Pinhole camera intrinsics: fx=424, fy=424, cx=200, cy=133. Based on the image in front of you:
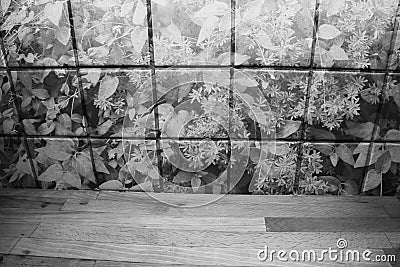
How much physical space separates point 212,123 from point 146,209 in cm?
48

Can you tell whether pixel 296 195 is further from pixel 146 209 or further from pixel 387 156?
pixel 146 209

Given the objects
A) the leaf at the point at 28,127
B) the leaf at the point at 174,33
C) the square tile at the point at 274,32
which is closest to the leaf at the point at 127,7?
the leaf at the point at 174,33

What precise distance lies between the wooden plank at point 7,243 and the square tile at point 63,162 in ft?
1.20

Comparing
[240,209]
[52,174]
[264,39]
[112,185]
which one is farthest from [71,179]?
[264,39]

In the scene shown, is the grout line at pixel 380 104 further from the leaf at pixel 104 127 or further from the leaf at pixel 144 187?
the leaf at pixel 104 127

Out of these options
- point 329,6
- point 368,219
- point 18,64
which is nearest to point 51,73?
point 18,64

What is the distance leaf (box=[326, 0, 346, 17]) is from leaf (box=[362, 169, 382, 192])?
2.40 feet

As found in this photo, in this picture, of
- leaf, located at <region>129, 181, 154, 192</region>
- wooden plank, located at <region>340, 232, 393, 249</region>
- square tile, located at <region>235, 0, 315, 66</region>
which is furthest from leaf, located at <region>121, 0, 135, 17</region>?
wooden plank, located at <region>340, 232, 393, 249</region>

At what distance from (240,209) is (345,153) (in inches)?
20.6

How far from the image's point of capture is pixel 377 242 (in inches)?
65.4

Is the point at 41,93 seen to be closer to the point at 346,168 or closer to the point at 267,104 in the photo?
the point at 267,104

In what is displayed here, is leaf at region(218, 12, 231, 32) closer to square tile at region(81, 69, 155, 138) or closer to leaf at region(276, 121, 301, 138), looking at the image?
square tile at region(81, 69, 155, 138)

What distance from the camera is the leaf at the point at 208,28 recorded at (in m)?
1.67

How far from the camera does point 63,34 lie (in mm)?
1734
